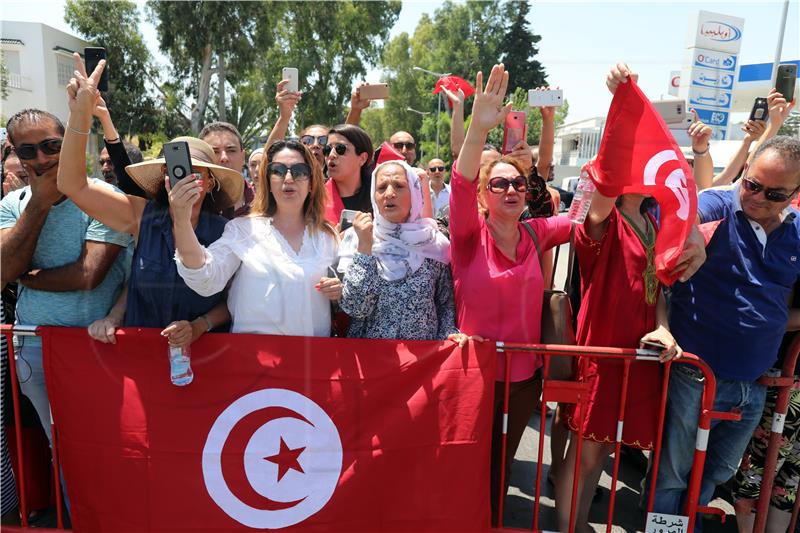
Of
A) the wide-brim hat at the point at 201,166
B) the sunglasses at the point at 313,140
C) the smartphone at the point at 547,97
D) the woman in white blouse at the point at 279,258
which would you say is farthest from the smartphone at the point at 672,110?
the sunglasses at the point at 313,140

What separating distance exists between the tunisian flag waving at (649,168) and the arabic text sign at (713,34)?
17.1 metres

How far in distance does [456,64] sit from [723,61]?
37.2 meters

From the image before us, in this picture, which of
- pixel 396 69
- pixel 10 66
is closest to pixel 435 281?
pixel 10 66

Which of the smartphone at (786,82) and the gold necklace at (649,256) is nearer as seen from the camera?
the gold necklace at (649,256)

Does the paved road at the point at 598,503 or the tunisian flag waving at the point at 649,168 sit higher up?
the tunisian flag waving at the point at 649,168

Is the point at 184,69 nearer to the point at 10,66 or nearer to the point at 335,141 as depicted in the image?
the point at 10,66

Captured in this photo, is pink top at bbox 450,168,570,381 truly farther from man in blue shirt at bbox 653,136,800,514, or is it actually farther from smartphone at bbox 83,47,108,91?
smartphone at bbox 83,47,108,91

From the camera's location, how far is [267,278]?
2.60 metres

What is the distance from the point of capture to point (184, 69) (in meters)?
29.2

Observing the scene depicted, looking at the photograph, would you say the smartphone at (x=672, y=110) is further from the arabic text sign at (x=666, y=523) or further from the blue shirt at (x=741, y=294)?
the arabic text sign at (x=666, y=523)

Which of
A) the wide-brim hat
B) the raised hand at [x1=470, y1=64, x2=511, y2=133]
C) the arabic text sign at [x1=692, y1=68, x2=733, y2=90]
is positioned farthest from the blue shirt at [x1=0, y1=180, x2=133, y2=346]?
the arabic text sign at [x1=692, y1=68, x2=733, y2=90]

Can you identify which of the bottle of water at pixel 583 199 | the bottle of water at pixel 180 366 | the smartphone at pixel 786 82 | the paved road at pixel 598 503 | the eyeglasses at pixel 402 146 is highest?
the smartphone at pixel 786 82

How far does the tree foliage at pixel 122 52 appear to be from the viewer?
2960 cm

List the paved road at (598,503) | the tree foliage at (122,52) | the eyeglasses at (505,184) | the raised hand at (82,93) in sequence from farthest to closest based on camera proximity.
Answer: the tree foliage at (122,52) < the paved road at (598,503) < the eyeglasses at (505,184) < the raised hand at (82,93)
